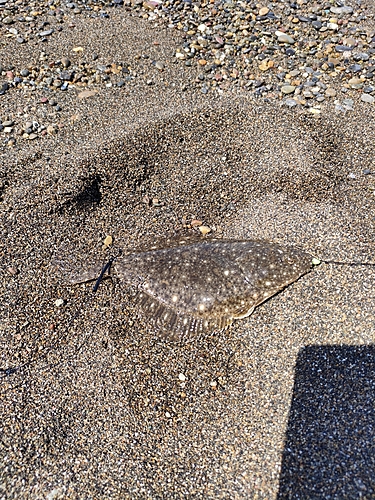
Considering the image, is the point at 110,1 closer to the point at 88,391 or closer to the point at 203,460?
the point at 88,391

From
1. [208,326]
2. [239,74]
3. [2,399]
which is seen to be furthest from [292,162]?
[2,399]

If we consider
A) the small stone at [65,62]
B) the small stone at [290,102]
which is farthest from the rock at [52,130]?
the small stone at [290,102]

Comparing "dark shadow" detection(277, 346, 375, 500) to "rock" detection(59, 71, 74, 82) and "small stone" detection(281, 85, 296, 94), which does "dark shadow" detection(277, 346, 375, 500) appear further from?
"rock" detection(59, 71, 74, 82)

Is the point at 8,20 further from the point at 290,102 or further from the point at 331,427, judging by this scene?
the point at 331,427

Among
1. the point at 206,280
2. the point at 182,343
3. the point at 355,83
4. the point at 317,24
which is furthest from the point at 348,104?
the point at 182,343

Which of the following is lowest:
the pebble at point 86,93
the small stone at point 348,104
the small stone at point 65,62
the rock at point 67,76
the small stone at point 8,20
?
the small stone at point 348,104

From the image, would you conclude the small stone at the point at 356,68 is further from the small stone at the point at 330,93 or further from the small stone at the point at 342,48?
the small stone at the point at 330,93
